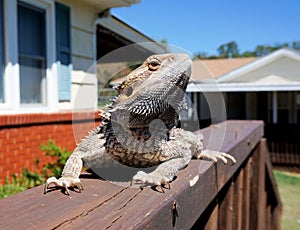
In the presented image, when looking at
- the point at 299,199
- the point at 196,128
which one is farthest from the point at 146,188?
the point at 299,199

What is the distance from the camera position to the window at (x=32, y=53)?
4.96 m

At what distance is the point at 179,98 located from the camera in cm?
147

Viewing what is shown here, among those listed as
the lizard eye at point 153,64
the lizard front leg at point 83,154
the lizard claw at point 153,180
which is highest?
the lizard eye at point 153,64

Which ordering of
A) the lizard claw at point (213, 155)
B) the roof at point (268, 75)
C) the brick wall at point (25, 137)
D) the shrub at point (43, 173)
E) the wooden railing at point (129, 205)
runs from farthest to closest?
the roof at point (268, 75), the brick wall at point (25, 137), the shrub at point (43, 173), the lizard claw at point (213, 155), the wooden railing at point (129, 205)

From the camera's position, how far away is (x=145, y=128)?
144 cm

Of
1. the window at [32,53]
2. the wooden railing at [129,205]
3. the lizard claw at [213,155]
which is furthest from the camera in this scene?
the window at [32,53]

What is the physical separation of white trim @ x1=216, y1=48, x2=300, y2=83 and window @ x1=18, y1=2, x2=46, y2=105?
908 centimetres

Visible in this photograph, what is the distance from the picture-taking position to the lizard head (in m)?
1.33

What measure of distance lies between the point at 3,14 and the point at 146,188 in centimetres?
408

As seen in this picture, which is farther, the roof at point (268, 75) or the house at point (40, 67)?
the roof at point (268, 75)

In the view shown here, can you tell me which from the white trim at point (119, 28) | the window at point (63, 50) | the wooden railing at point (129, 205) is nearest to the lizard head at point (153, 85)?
the wooden railing at point (129, 205)

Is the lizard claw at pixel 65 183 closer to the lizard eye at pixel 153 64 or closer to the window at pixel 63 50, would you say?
the lizard eye at pixel 153 64

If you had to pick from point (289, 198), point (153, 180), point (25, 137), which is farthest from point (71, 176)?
point (289, 198)

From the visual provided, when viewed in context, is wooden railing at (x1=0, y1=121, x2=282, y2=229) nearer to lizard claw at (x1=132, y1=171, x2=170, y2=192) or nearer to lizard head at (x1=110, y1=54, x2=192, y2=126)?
lizard claw at (x1=132, y1=171, x2=170, y2=192)
